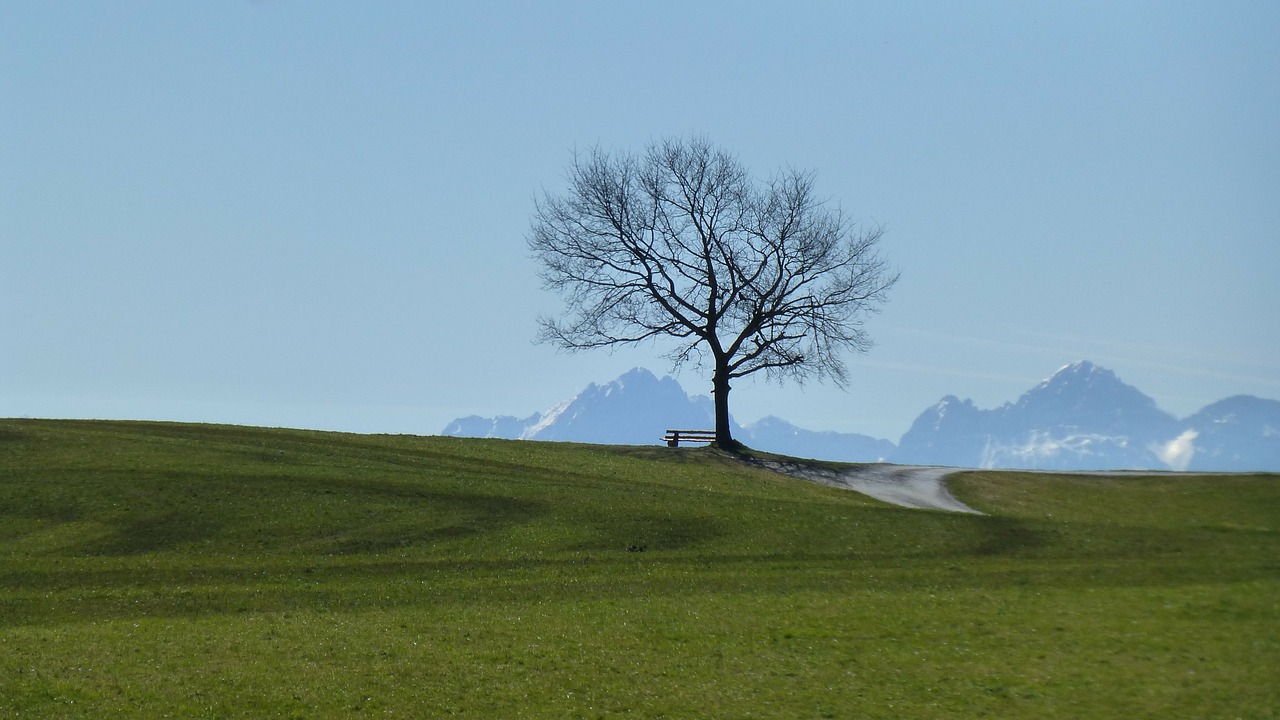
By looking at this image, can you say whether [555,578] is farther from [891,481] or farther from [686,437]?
[686,437]

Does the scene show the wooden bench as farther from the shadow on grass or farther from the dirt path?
the shadow on grass

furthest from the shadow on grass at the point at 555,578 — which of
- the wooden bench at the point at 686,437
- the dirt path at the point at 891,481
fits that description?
the wooden bench at the point at 686,437

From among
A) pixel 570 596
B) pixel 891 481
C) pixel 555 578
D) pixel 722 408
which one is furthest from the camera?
pixel 722 408

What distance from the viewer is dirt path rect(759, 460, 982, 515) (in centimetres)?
5188

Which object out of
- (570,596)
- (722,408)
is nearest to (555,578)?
(570,596)

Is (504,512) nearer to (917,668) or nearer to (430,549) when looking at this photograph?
(430,549)

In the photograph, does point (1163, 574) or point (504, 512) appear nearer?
point (1163, 574)

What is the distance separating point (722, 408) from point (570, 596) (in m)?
38.5

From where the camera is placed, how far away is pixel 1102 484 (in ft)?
185

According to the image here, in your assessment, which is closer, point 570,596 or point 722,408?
point 570,596

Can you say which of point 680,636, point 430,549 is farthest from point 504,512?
point 680,636

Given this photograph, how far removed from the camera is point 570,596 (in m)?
29.5

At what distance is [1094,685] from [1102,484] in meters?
38.5

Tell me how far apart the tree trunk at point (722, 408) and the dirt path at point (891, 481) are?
5.38 m
